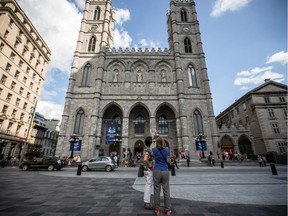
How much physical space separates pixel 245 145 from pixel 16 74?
142 feet

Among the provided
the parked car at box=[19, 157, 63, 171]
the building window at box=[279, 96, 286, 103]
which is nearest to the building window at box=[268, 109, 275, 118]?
the building window at box=[279, 96, 286, 103]

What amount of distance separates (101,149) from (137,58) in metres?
17.3

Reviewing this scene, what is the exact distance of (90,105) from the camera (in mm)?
22922

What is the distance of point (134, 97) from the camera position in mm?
23656

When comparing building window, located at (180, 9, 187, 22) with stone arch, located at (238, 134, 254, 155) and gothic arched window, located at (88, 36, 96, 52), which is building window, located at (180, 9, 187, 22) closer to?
gothic arched window, located at (88, 36, 96, 52)

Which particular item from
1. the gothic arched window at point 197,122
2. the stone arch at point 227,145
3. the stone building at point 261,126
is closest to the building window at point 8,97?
the gothic arched window at point 197,122

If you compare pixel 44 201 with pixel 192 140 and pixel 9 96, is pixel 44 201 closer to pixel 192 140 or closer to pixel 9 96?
pixel 192 140

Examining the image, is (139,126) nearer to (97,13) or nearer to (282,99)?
(97,13)

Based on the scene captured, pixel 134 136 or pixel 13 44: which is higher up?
pixel 13 44

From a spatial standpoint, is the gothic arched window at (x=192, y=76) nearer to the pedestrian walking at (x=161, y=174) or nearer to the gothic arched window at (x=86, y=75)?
the gothic arched window at (x=86, y=75)

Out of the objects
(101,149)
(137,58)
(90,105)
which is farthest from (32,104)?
(137,58)

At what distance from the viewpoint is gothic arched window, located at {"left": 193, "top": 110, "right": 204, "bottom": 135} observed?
22281 millimetres

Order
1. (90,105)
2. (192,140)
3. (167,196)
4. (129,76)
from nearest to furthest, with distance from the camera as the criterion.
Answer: (167,196)
(192,140)
(90,105)
(129,76)

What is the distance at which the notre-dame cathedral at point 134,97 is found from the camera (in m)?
21.5
